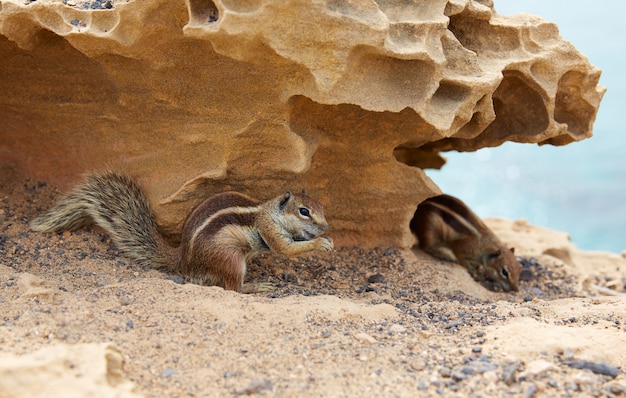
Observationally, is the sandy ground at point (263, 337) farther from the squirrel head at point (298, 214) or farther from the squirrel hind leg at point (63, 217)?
the squirrel head at point (298, 214)

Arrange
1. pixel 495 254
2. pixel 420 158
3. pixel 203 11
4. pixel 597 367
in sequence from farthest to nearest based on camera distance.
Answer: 1. pixel 420 158
2. pixel 495 254
3. pixel 203 11
4. pixel 597 367

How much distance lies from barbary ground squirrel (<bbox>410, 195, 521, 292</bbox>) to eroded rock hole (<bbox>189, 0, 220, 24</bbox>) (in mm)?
3306

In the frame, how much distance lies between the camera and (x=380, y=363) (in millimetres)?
2768

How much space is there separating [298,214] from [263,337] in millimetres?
1339

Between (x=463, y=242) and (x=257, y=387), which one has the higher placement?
(x=463, y=242)

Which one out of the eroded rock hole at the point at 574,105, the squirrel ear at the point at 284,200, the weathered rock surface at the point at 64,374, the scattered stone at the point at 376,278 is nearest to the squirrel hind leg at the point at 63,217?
the squirrel ear at the point at 284,200

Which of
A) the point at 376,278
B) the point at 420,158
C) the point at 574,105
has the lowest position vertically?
the point at 376,278

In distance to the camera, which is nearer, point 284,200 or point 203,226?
point 203,226

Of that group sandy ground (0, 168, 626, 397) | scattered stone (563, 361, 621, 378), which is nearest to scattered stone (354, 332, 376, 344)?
sandy ground (0, 168, 626, 397)

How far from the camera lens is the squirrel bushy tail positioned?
4086mm

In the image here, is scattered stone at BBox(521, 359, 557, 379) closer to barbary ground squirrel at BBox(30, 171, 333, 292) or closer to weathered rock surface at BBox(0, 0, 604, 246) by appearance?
weathered rock surface at BBox(0, 0, 604, 246)

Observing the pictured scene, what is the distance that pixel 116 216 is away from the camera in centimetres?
413

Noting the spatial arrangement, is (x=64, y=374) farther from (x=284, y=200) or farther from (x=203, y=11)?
(x=284, y=200)

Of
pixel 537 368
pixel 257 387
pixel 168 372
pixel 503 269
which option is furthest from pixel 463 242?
pixel 168 372
